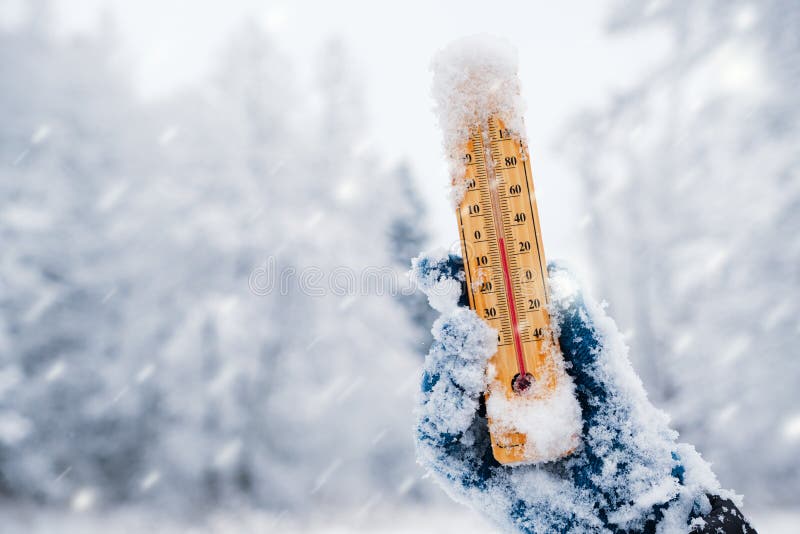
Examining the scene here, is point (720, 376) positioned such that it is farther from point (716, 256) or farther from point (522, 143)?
point (522, 143)

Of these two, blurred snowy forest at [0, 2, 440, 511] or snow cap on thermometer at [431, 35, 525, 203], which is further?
blurred snowy forest at [0, 2, 440, 511]

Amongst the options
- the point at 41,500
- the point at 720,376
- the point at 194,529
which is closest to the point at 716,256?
the point at 720,376

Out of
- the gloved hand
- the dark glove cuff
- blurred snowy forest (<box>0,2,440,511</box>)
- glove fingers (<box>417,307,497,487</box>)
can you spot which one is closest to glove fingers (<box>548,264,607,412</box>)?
the gloved hand

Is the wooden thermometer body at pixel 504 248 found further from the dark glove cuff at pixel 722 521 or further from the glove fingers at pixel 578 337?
the dark glove cuff at pixel 722 521

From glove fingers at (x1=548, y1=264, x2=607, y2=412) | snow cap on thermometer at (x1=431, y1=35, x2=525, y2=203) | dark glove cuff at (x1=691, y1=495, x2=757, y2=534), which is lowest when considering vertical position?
dark glove cuff at (x1=691, y1=495, x2=757, y2=534)

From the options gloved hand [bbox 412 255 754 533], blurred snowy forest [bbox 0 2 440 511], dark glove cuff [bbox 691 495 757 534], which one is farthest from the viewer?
blurred snowy forest [bbox 0 2 440 511]

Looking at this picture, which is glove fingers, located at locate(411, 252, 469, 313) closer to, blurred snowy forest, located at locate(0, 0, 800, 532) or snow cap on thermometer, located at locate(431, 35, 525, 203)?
snow cap on thermometer, located at locate(431, 35, 525, 203)
